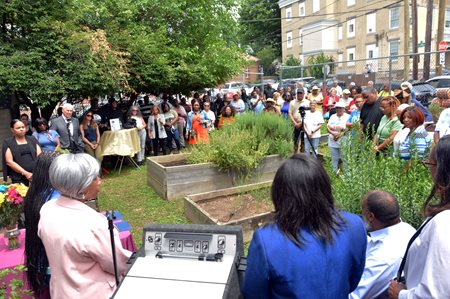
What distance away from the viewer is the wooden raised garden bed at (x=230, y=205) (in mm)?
5359

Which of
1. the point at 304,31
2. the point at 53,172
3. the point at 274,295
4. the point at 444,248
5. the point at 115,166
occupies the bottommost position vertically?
the point at 115,166

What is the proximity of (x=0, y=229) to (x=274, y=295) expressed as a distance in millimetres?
3041

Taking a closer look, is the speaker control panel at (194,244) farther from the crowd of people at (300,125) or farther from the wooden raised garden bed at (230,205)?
the wooden raised garden bed at (230,205)

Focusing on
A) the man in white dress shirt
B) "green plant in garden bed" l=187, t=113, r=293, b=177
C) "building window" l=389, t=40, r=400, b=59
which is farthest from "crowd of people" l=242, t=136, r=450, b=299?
"building window" l=389, t=40, r=400, b=59

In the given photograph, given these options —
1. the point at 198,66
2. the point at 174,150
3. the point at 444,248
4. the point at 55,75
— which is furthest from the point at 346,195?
the point at 198,66

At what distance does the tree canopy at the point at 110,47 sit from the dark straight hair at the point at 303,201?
7.35 meters

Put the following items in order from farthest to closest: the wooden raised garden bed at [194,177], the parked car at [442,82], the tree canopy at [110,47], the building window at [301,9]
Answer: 1. the building window at [301,9]
2. the parked car at [442,82]
3. the tree canopy at [110,47]
4. the wooden raised garden bed at [194,177]

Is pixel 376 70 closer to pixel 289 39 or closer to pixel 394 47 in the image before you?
pixel 394 47

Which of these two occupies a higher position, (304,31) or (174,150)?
(304,31)

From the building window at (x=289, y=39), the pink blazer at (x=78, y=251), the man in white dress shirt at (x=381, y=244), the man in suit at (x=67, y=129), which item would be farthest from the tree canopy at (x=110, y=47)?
the building window at (x=289, y=39)

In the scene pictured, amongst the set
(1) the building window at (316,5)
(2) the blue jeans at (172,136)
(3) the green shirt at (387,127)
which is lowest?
(2) the blue jeans at (172,136)

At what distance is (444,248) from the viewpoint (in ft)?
4.73

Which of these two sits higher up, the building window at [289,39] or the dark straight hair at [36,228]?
the building window at [289,39]

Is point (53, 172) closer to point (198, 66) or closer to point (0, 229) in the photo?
point (0, 229)
